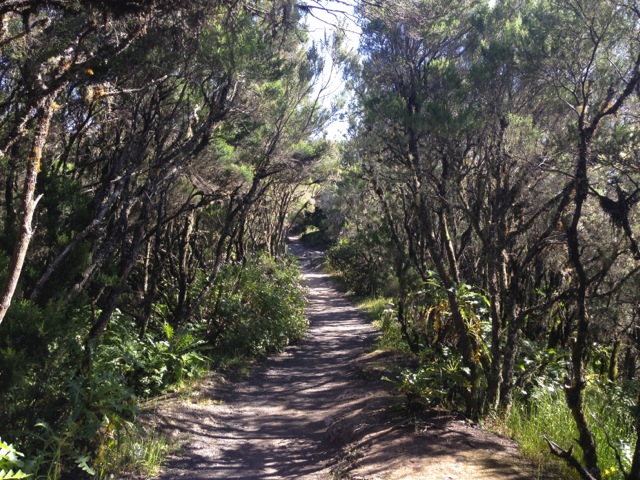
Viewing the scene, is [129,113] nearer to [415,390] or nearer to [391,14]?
[391,14]

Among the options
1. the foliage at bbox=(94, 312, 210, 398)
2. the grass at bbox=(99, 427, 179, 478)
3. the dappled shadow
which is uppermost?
the foliage at bbox=(94, 312, 210, 398)

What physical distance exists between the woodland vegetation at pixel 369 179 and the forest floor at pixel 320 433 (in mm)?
532

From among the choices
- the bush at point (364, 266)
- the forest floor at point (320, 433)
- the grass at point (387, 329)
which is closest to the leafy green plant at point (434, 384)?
the forest floor at point (320, 433)

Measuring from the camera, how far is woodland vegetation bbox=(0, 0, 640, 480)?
4.80 meters

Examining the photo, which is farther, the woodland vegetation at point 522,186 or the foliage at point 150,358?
the foliage at point 150,358

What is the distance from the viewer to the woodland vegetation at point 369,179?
189 inches

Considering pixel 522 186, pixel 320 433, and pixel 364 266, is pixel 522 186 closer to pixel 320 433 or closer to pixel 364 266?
pixel 320 433

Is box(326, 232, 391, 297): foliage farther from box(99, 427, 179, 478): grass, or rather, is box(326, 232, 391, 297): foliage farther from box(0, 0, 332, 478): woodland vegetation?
box(99, 427, 179, 478): grass

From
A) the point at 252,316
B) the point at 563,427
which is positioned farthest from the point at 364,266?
the point at 563,427

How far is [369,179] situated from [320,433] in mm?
6127

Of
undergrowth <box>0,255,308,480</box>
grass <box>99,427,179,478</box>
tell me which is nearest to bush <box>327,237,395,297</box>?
grass <box>99,427,179,478</box>

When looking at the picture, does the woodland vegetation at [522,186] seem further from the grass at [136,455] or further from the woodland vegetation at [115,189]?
the grass at [136,455]

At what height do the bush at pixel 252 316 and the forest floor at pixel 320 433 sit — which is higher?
the bush at pixel 252 316

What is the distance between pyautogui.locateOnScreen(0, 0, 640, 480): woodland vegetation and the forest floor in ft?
1.75
